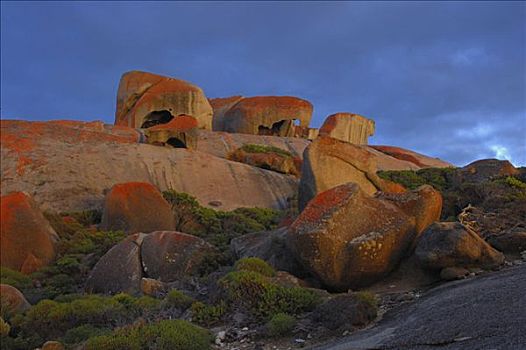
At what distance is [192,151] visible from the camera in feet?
109

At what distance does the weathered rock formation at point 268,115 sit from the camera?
172 feet

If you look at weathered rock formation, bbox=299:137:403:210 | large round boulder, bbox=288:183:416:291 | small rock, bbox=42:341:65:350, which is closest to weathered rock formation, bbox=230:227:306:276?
large round boulder, bbox=288:183:416:291

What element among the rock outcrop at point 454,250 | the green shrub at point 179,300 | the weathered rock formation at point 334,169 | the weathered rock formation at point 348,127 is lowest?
the green shrub at point 179,300

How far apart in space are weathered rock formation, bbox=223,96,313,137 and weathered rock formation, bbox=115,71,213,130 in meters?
4.15

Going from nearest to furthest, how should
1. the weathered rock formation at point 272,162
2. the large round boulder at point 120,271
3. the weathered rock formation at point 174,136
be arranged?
the large round boulder at point 120,271 < the weathered rock formation at point 174,136 < the weathered rock formation at point 272,162

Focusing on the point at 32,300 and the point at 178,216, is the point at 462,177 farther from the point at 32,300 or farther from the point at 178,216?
the point at 32,300

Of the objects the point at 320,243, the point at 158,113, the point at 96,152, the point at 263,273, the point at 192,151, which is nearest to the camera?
the point at 320,243

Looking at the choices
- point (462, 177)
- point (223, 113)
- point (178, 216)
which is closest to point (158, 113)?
point (223, 113)

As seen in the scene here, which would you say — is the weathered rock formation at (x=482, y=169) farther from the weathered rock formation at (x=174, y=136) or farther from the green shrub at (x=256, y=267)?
the weathered rock formation at (x=174, y=136)

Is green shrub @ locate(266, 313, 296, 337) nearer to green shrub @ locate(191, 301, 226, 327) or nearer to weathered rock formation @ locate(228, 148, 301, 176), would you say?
green shrub @ locate(191, 301, 226, 327)

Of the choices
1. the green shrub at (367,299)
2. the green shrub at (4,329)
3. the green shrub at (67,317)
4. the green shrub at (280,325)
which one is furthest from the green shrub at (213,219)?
the green shrub at (367,299)

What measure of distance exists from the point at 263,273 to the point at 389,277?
91.2 inches

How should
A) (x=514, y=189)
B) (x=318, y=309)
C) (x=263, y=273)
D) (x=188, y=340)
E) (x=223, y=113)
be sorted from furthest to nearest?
(x=223, y=113) → (x=514, y=189) → (x=263, y=273) → (x=318, y=309) → (x=188, y=340)

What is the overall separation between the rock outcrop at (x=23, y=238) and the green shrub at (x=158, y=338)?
1139 cm
